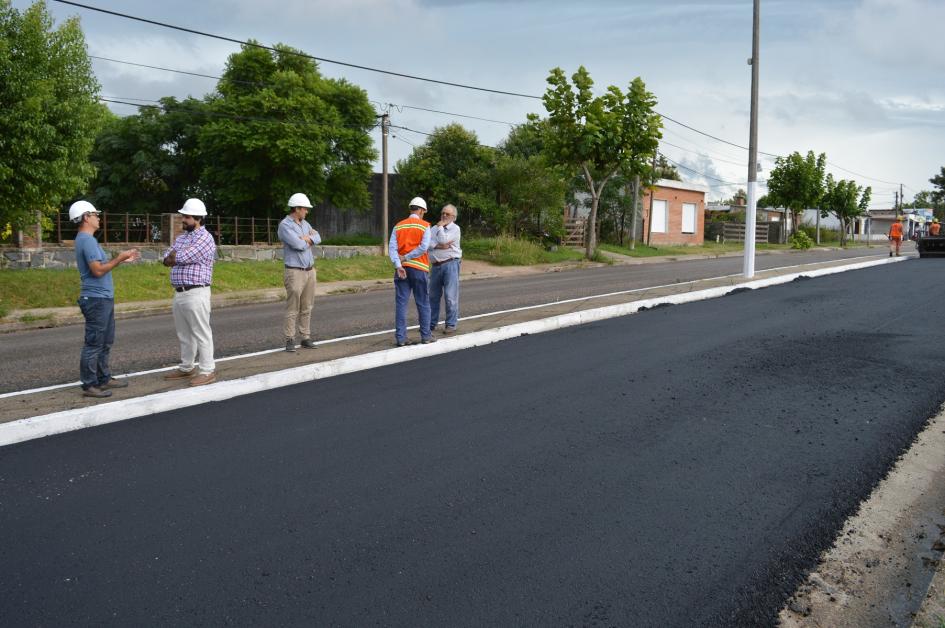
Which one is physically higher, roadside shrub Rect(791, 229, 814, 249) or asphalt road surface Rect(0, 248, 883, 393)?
roadside shrub Rect(791, 229, 814, 249)

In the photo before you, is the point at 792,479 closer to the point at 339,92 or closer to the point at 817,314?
the point at 817,314

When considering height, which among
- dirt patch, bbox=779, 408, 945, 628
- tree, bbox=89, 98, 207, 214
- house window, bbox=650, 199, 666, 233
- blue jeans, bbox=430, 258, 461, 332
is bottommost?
dirt patch, bbox=779, 408, 945, 628

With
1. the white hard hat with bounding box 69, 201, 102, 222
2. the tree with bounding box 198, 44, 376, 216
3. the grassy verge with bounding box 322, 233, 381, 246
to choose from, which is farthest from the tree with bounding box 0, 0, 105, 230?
the grassy verge with bounding box 322, 233, 381, 246

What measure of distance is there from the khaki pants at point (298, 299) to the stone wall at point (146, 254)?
1434cm

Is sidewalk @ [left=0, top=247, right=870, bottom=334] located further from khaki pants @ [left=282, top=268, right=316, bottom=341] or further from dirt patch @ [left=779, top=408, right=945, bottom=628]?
dirt patch @ [left=779, top=408, right=945, bottom=628]

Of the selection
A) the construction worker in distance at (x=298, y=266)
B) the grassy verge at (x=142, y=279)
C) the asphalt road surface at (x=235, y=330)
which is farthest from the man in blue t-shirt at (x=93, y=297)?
the grassy verge at (x=142, y=279)

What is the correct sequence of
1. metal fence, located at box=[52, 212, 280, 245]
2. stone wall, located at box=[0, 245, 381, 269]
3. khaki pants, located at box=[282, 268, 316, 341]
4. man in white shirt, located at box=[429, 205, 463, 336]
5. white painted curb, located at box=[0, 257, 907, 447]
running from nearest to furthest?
white painted curb, located at box=[0, 257, 907, 447] → khaki pants, located at box=[282, 268, 316, 341] → man in white shirt, located at box=[429, 205, 463, 336] → stone wall, located at box=[0, 245, 381, 269] → metal fence, located at box=[52, 212, 280, 245]

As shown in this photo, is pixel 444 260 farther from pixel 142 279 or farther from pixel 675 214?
pixel 675 214

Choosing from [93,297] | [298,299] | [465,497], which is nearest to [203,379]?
[93,297]

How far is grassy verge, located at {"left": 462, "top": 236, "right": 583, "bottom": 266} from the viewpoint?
88.1 ft

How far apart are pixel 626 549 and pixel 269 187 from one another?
3157cm

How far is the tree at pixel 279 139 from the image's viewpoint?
3156 centimetres

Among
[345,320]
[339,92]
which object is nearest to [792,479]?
[345,320]

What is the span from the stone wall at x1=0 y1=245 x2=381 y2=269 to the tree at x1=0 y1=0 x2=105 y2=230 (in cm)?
425
